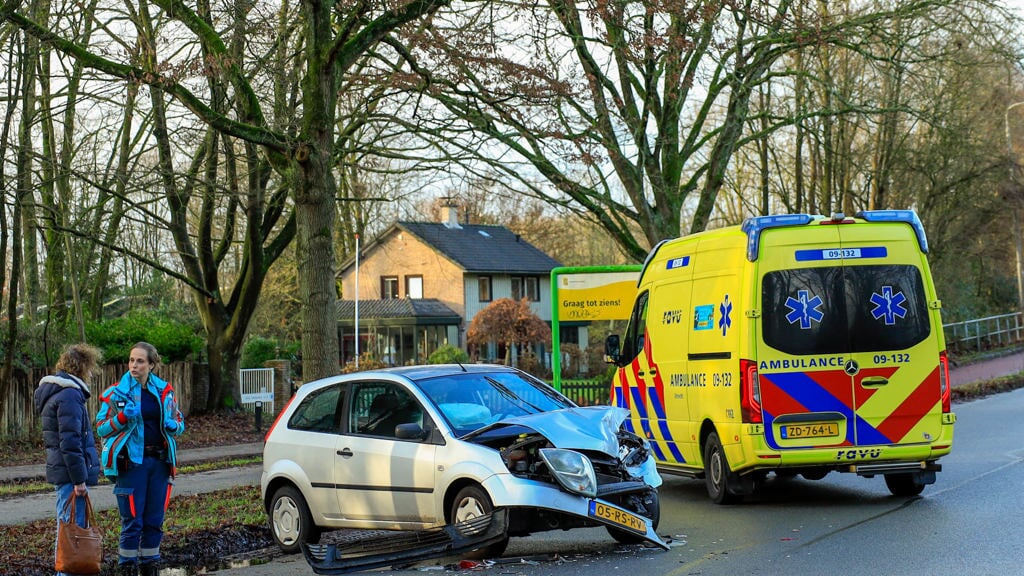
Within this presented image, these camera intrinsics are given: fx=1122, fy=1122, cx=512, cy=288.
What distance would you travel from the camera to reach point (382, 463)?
9281 millimetres

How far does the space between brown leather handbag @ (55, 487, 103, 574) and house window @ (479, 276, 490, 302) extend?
54067 mm

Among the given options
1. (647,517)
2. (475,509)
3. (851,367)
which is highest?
(851,367)

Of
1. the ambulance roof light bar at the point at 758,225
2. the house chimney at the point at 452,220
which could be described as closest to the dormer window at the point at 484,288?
the house chimney at the point at 452,220

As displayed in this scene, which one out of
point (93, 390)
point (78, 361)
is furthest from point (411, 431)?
point (93, 390)

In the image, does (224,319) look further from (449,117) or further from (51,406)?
(51,406)

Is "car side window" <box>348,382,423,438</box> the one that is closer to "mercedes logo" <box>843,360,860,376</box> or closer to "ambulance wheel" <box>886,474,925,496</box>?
"mercedes logo" <box>843,360,860,376</box>

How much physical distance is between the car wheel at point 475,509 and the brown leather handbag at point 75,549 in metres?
2.66

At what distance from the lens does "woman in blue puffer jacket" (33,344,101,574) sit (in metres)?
7.95

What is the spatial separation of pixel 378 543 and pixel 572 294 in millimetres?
12741

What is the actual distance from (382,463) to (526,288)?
54.7 m

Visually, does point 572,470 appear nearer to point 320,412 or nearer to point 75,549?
point 320,412

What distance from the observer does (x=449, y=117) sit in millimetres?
16984

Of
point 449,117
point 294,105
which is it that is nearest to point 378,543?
point 449,117

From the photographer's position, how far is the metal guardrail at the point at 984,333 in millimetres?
40844
